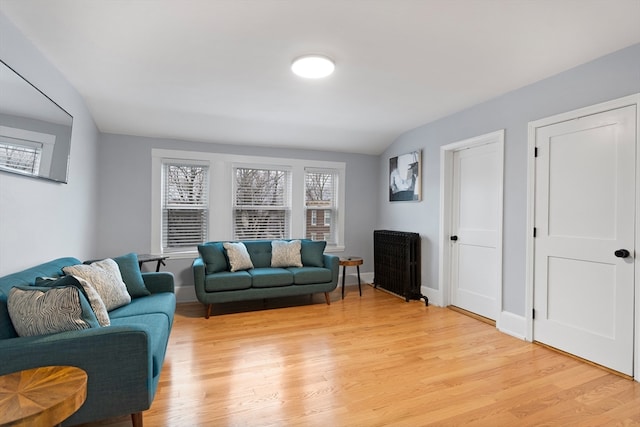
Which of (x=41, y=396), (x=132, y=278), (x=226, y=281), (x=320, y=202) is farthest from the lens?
(x=320, y=202)

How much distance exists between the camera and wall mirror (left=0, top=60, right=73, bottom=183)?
1.90 metres

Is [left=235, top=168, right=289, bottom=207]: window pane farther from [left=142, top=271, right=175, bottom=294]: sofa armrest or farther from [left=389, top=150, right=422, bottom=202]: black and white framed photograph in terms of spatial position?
[left=142, top=271, right=175, bottom=294]: sofa armrest

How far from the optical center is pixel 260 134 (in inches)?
181

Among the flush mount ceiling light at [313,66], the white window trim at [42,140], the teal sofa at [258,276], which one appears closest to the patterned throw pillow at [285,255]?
the teal sofa at [258,276]

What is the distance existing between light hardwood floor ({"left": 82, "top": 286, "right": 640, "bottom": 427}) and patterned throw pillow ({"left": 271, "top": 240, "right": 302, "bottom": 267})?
0.93 meters

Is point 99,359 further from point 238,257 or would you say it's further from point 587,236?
point 587,236

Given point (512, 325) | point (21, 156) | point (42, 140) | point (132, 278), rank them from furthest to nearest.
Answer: point (512, 325) → point (132, 278) → point (42, 140) → point (21, 156)

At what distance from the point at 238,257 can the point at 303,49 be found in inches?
103

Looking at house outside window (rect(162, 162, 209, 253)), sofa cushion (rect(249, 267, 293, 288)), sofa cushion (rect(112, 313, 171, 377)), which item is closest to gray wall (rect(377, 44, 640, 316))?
sofa cushion (rect(249, 267, 293, 288))

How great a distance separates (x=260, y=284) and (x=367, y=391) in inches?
80.4

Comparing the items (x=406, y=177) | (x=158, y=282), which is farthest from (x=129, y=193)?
(x=406, y=177)

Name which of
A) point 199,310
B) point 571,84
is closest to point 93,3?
point 199,310

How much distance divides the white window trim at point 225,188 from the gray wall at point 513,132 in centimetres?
106

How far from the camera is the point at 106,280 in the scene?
2518 mm
